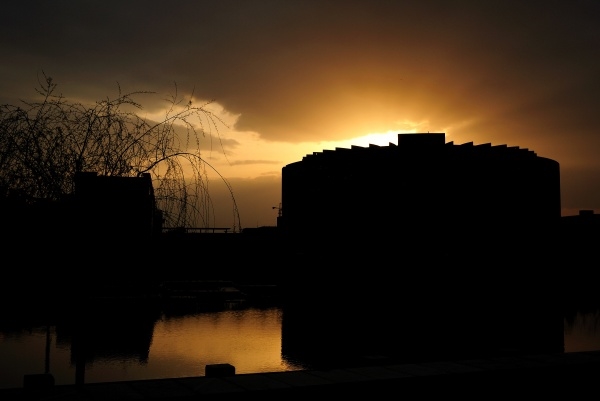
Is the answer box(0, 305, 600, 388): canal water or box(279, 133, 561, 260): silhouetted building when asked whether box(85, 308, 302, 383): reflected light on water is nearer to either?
box(0, 305, 600, 388): canal water

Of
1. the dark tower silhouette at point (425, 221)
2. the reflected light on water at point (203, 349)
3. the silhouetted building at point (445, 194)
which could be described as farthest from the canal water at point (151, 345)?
the silhouetted building at point (445, 194)

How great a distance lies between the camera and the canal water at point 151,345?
15211 millimetres

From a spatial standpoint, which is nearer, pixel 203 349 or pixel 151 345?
pixel 203 349

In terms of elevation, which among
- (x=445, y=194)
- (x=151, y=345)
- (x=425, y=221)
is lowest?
(x=151, y=345)

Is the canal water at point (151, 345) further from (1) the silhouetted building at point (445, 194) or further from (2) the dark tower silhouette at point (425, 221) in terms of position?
(1) the silhouetted building at point (445, 194)

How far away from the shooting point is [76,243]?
1132 centimetres

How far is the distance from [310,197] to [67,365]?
59.5 meters

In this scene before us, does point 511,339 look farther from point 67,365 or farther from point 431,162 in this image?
point 431,162

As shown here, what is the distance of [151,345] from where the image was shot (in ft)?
64.1

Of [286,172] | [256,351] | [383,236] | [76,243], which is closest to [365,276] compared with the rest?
[383,236]

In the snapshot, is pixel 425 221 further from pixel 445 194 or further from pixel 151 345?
pixel 151 345

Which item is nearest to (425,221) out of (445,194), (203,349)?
(445,194)

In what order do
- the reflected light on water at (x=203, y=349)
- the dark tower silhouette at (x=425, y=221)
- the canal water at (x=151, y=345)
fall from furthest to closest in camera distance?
the dark tower silhouette at (x=425, y=221) < the reflected light on water at (x=203, y=349) < the canal water at (x=151, y=345)

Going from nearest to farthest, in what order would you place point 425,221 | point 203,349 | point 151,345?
point 203,349, point 151,345, point 425,221
